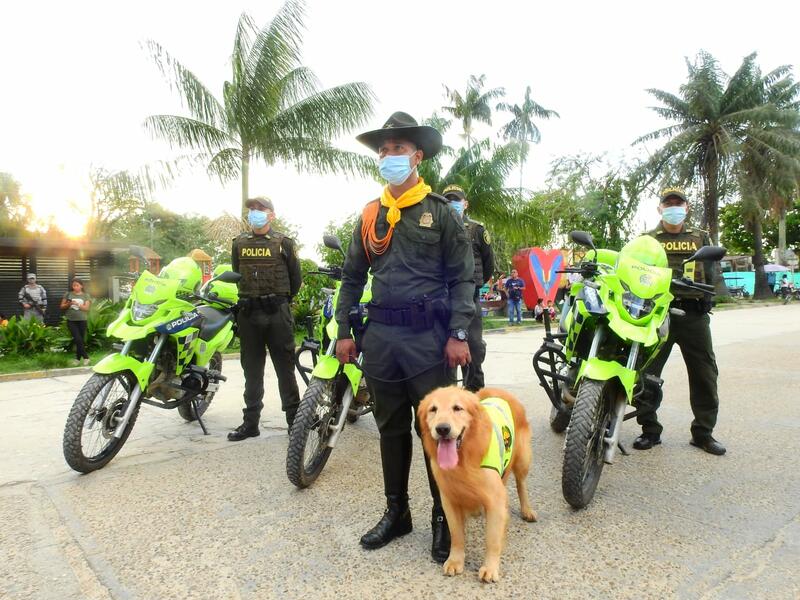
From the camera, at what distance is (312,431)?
3.76 metres

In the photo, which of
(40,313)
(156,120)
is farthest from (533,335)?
(40,313)

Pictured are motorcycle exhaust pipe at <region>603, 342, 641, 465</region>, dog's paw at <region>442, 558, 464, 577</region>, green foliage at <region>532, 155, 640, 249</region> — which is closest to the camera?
dog's paw at <region>442, 558, 464, 577</region>

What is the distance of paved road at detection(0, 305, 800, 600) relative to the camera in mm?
2494

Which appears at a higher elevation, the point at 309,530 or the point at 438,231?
the point at 438,231

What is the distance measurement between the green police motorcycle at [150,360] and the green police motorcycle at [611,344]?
8.70 feet

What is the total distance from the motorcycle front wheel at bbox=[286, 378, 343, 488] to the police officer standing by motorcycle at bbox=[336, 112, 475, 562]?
726mm

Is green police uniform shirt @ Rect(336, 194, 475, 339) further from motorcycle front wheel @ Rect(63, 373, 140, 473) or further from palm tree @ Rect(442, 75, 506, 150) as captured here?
palm tree @ Rect(442, 75, 506, 150)

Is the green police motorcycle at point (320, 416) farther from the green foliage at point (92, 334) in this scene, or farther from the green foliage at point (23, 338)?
the green foliage at point (23, 338)

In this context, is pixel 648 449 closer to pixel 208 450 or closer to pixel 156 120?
pixel 208 450

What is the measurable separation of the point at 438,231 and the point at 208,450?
2759mm

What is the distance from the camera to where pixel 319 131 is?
14.9 meters

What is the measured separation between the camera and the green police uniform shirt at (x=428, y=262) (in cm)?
284

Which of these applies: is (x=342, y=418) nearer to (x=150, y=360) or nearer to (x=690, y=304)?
(x=150, y=360)

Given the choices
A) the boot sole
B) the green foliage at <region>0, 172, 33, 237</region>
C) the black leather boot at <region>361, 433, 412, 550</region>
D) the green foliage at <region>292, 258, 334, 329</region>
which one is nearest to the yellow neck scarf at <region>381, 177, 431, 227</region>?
the black leather boot at <region>361, 433, 412, 550</region>
